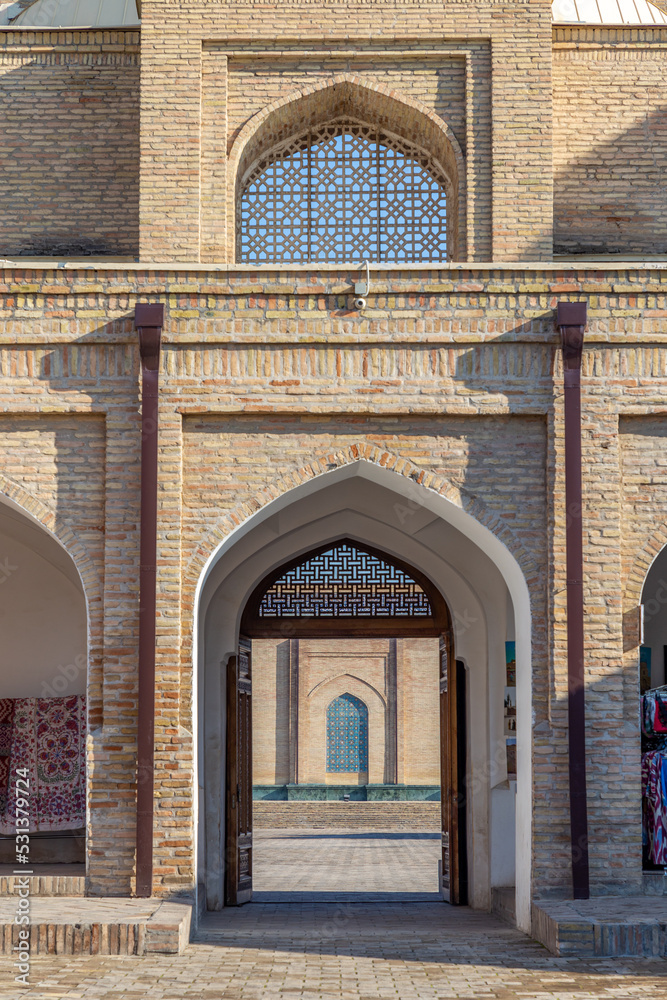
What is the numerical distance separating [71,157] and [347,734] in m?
12.2

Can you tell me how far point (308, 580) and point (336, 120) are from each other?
3169 mm

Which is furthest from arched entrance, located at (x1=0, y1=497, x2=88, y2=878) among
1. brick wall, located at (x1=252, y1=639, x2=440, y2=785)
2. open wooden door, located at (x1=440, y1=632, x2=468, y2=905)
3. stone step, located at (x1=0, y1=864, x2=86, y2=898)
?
brick wall, located at (x1=252, y1=639, x2=440, y2=785)

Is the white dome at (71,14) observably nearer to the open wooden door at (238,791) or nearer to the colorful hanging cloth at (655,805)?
the open wooden door at (238,791)

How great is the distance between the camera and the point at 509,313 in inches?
237

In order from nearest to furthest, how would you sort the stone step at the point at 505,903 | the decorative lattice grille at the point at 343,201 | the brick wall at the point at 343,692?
the stone step at the point at 505,903, the decorative lattice grille at the point at 343,201, the brick wall at the point at 343,692

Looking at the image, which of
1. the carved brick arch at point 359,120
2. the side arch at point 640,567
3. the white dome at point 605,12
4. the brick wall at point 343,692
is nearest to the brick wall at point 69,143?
the carved brick arch at point 359,120

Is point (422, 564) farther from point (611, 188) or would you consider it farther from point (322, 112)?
point (322, 112)

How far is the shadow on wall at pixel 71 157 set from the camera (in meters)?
8.01

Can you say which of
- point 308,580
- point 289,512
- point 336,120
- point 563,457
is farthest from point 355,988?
point 336,120

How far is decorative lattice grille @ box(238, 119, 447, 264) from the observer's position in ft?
25.9

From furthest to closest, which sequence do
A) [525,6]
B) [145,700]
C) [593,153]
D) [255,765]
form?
[255,765]
[593,153]
[525,6]
[145,700]

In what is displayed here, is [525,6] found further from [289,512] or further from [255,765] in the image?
[255,765]

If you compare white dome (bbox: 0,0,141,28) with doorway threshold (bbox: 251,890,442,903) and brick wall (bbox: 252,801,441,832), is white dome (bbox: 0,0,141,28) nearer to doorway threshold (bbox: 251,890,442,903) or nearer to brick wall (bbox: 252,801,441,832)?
doorway threshold (bbox: 251,890,442,903)

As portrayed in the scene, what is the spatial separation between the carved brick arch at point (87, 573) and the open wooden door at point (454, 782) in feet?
8.58
